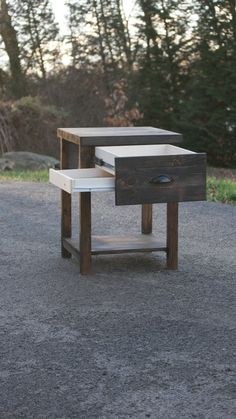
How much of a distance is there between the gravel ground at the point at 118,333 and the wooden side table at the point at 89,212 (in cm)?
15

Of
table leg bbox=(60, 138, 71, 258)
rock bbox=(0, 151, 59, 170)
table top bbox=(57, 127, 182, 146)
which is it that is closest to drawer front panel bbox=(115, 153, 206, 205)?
table top bbox=(57, 127, 182, 146)

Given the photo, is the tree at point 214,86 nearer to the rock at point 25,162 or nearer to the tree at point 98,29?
the tree at point 98,29

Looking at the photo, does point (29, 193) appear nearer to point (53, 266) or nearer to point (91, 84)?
point (53, 266)

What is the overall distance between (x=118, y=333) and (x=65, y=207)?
212 cm

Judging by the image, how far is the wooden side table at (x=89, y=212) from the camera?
5.55 meters

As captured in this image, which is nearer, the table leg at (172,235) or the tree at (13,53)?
the table leg at (172,235)

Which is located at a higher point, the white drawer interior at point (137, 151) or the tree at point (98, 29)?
the tree at point (98, 29)

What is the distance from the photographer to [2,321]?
4.52 m

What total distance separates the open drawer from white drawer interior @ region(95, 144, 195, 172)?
14mm

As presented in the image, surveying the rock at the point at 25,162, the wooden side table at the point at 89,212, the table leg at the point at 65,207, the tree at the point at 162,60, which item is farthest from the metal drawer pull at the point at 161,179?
the tree at the point at 162,60

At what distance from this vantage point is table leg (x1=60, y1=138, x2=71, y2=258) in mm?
6215

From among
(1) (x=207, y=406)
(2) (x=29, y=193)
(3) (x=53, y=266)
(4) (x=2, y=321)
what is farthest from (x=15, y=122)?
(1) (x=207, y=406)

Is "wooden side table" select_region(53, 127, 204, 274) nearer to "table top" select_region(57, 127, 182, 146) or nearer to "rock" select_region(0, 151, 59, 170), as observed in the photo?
"table top" select_region(57, 127, 182, 146)

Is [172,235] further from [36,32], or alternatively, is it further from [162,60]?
[36,32]
